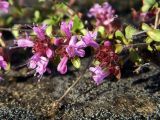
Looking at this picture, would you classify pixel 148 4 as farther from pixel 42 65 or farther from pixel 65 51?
pixel 42 65

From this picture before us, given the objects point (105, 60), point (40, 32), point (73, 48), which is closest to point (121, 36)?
point (105, 60)

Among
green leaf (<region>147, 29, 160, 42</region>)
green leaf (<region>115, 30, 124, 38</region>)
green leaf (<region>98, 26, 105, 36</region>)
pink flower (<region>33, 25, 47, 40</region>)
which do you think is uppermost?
pink flower (<region>33, 25, 47, 40</region>)

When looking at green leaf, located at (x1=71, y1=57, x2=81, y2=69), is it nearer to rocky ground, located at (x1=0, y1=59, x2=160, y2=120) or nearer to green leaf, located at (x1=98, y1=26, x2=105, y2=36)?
rocky ground, located at (x1=0, y1=59, x2=160, y2=120)

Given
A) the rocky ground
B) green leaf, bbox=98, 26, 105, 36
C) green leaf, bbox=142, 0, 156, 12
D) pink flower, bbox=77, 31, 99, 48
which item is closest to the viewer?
pink flower, bbox=77, 31, 99, 48

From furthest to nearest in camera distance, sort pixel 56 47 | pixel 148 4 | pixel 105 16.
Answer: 1. pixel 105 16
2. pixel 148 4
3. pixel 56 47

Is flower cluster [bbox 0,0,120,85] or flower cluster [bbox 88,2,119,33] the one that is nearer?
flower cluster [bbox 0,0,120,85]

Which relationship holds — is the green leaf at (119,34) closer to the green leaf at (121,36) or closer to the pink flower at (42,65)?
the green leaf at (121,36)

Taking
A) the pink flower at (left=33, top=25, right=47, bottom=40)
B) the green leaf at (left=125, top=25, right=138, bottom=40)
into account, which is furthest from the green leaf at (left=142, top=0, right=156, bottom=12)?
the pink flower at (left=33, top=25, right=47, bottom=40)

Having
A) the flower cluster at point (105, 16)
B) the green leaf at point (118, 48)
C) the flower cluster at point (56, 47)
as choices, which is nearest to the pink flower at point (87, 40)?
the flower cluster at point (56, 47)

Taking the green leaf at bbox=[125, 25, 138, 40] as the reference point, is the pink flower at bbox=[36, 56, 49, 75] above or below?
below
